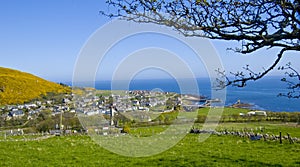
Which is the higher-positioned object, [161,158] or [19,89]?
[19,89]

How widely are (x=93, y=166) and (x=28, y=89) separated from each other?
30.1m

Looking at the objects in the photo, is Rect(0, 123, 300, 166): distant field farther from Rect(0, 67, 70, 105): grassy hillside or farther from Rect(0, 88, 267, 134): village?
Rect(0, 67, 70, 105): grassy hillside

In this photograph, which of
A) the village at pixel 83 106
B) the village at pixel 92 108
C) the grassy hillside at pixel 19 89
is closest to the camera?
the village at pixel 92 108

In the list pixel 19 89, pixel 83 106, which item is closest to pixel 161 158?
pixel 83 106

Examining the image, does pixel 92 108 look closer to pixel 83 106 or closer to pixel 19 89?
pixel 83 106

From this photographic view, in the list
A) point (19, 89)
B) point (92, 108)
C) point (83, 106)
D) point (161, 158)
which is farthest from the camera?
point (19, 89)

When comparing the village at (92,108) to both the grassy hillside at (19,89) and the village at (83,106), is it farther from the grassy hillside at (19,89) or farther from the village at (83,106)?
the grassy hillside at (19,89)

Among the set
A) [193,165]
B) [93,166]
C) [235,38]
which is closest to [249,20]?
[235,38]

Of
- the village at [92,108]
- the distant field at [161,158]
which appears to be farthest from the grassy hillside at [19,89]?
the distant field at [161,158]

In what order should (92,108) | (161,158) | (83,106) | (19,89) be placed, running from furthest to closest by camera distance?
(19,89)
(92,108)
(83,106)
(161,158)

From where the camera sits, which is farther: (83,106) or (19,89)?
(19,89)

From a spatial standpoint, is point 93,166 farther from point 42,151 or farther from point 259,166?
point 259,166

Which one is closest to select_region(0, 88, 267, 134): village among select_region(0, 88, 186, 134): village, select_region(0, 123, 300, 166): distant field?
select_region(0, 88, 186, 134): village

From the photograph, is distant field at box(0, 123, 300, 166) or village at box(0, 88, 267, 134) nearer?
distant field at box(0, 123, 300, 166)
